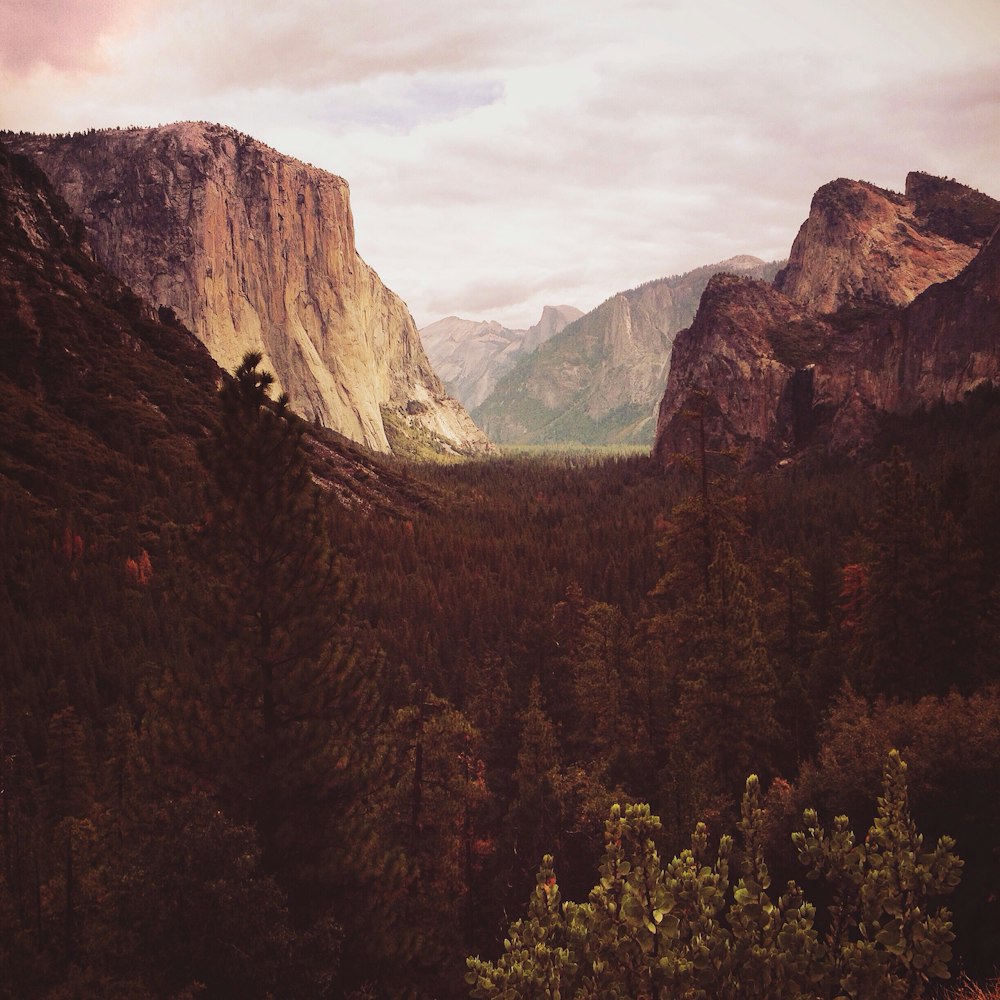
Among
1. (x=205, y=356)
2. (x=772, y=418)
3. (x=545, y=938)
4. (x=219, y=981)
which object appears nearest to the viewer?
(x=545, y=938)

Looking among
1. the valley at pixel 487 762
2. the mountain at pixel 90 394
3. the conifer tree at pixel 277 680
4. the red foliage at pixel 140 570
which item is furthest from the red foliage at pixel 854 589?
the mountain at pixel 90 394

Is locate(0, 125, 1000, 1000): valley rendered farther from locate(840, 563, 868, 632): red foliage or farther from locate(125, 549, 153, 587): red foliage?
locate(125, 549, 153, 587): red foliage

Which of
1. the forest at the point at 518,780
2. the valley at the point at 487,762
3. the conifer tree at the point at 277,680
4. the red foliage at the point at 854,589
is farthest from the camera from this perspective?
the red foliage at the point at 854,589

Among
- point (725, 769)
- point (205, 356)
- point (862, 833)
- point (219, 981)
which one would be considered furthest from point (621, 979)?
point (205, 356)

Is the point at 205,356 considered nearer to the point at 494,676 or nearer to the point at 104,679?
the point at 104,679

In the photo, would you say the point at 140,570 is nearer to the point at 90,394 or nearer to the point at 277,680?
the point at 90,394

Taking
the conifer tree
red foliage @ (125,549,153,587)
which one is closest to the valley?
the conifer tree

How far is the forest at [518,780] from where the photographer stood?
22.6 feet

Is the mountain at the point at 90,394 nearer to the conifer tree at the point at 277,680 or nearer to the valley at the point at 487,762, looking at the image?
the valley at the point at 487,762

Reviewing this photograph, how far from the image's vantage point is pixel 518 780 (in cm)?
3381

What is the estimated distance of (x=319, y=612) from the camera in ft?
58.6

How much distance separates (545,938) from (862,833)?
1405cm

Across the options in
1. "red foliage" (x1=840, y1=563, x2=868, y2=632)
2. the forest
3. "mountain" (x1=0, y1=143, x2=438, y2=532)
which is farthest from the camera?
"mountain" (x1=0, y1=143, x2=438, y2=532)

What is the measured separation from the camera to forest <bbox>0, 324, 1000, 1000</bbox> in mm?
6902
